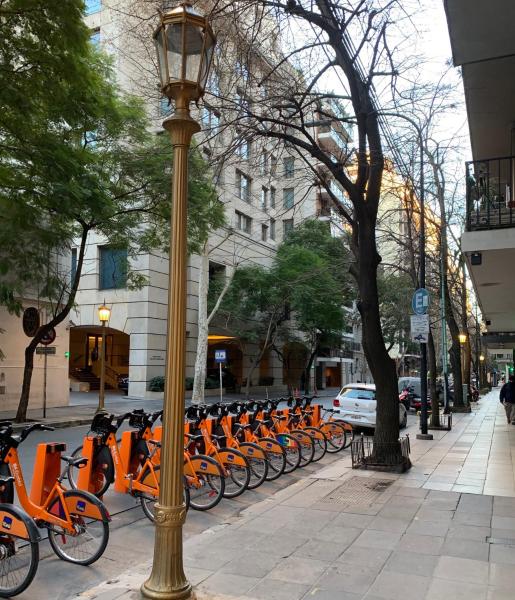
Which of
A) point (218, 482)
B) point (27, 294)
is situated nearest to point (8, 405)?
point (27, 294)

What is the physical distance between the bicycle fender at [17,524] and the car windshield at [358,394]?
12632 millimetres

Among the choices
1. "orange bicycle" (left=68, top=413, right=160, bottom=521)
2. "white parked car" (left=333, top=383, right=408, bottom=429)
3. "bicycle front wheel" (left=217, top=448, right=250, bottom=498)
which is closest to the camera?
"orange bicycle" (left=68, top=413, right=160, bottom=521)

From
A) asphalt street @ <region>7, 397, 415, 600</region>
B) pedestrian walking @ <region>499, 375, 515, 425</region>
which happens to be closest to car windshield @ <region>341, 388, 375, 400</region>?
asphalt street @ <region>7, 397, 415, 600</region>

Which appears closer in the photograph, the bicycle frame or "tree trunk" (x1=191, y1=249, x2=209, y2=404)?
the bicycle frame

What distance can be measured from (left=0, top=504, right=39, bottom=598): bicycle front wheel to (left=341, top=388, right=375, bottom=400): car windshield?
12326 millimetres

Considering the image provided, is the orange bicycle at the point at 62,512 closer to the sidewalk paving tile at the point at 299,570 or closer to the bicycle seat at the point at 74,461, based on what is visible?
the bicycle seat at the point at 74,461

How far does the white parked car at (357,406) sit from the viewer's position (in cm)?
1578

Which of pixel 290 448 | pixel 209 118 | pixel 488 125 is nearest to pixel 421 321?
pixel 488 125

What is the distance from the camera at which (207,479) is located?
7527 millimetres

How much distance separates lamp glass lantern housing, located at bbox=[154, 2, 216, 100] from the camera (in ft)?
13.0

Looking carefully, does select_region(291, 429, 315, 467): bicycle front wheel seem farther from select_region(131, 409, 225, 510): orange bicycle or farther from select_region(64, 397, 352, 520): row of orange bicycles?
select_region(131, 409, 225, 510): orange bicycle

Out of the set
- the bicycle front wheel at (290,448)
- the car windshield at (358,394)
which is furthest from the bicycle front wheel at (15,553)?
the car windshield at (358,394)

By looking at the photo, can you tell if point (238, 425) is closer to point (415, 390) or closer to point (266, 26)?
point (266, 26)

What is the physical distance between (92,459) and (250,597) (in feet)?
10.6
